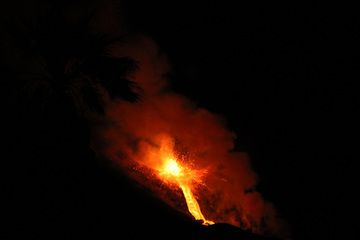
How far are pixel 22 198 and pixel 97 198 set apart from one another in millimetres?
1547

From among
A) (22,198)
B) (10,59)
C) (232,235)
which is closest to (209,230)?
(232,235)

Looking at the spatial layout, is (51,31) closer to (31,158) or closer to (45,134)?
(45,134)

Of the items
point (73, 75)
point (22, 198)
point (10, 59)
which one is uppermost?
point (10, 59)

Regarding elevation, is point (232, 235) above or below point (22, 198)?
above

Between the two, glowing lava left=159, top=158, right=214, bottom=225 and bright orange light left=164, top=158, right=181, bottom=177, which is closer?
glowing lava left=159, top=158, right=214, bottom=225

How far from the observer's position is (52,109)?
8.96m

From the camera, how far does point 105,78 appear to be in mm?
10125

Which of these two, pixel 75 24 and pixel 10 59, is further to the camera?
pixel 10 59

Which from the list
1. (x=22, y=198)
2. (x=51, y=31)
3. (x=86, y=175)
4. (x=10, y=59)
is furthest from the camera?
(x=10, y=59)

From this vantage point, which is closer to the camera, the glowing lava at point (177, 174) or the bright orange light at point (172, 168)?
the glowing lava at point (177, 174)

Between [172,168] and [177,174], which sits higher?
[172,168]

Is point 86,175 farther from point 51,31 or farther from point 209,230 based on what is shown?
point 51,31

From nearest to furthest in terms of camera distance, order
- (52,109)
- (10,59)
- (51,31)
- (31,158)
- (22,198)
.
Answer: (22,198), (31,158), (52,109), (51,31), (10,59)

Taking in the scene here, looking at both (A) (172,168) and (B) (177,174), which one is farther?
(A) (172,168)
